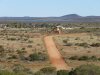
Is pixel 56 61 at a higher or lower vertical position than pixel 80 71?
lower

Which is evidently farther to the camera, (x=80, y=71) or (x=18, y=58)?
(x=18, y=58)

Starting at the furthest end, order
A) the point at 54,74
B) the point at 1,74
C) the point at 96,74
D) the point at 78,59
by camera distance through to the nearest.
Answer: the point at 78,59 < the point at 54,74 < the point at 96,74 < the point at 1,74

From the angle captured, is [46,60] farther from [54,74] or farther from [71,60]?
[54,74]

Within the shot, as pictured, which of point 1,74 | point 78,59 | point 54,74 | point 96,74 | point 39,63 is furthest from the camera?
point 78,59

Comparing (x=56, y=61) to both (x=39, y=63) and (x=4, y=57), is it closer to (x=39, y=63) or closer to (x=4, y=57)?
(x=39, y=63)

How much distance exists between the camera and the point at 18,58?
142ft

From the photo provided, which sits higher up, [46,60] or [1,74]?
[1,74]

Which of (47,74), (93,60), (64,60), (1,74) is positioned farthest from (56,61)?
(1,74)

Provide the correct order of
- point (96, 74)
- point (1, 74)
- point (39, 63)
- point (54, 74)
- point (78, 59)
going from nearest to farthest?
1. point (1, 74)
2. point (96, 74)
3. point (54, 74)
4. point (39, 63)
5. point (78, 59)

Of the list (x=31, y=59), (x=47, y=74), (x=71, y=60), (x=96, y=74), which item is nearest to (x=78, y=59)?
(x=71, y=60)

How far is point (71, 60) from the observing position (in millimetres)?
41406

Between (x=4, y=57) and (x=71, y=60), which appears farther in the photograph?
(x=4, y=57)

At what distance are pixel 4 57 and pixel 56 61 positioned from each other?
709 centimetres

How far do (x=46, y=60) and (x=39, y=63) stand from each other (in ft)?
7.44
